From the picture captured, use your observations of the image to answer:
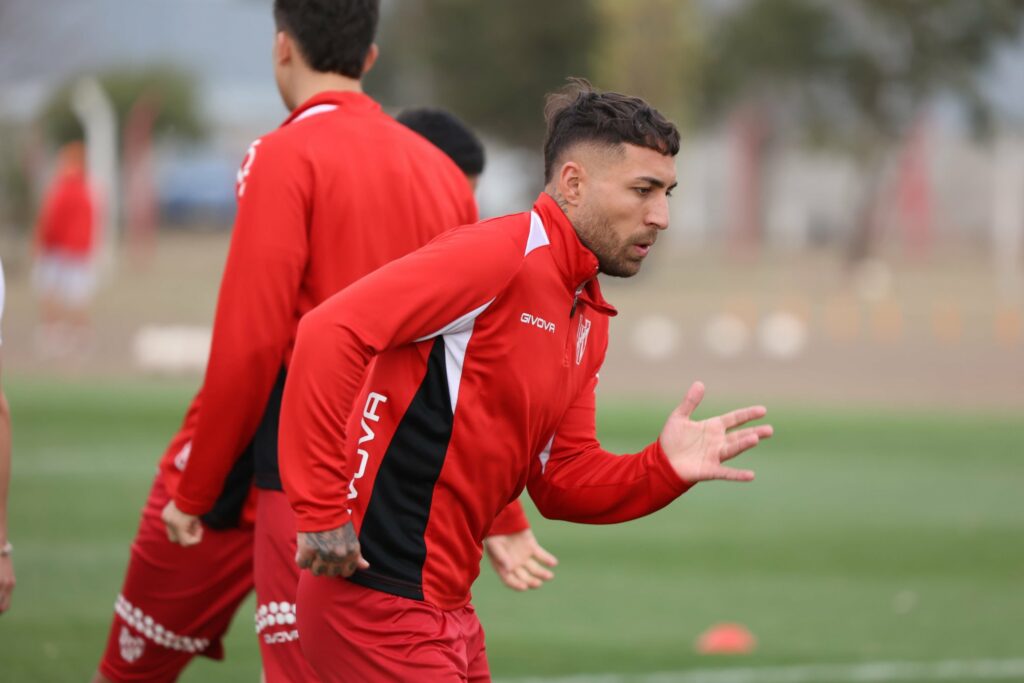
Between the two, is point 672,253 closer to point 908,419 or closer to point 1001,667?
point 908,419

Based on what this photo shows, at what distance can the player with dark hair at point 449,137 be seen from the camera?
20.7ft

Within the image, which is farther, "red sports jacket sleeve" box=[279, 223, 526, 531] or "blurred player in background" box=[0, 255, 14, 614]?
"blurred player in background" box=[0, 255, 14, 614]

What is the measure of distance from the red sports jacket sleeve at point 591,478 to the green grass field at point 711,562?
3089 mm

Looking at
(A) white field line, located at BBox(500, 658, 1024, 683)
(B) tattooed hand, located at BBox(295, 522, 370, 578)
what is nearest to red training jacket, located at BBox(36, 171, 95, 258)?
(A) white field line, located at BBox(500, 658, 1024, 683)

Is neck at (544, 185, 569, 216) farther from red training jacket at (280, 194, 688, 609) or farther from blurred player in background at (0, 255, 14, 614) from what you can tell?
blurred player in background at (0, 255, 14, 614)

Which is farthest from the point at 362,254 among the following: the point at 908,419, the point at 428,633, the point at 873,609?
the point at 908,419

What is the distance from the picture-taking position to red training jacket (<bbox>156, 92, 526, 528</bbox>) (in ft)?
14.6

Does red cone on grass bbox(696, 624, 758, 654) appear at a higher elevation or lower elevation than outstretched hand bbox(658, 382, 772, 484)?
lower

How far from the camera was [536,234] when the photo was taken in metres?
4.02

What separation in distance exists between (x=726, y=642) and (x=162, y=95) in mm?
45195

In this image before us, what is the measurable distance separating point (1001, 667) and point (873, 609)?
58.5 inches

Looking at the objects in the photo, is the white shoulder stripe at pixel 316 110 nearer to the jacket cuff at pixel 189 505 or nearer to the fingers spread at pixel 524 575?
the jacket cuff at pixel 189 505

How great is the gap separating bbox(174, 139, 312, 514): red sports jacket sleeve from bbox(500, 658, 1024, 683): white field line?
3.12 metres

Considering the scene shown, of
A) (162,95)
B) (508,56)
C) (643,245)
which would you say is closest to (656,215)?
(643,245)
